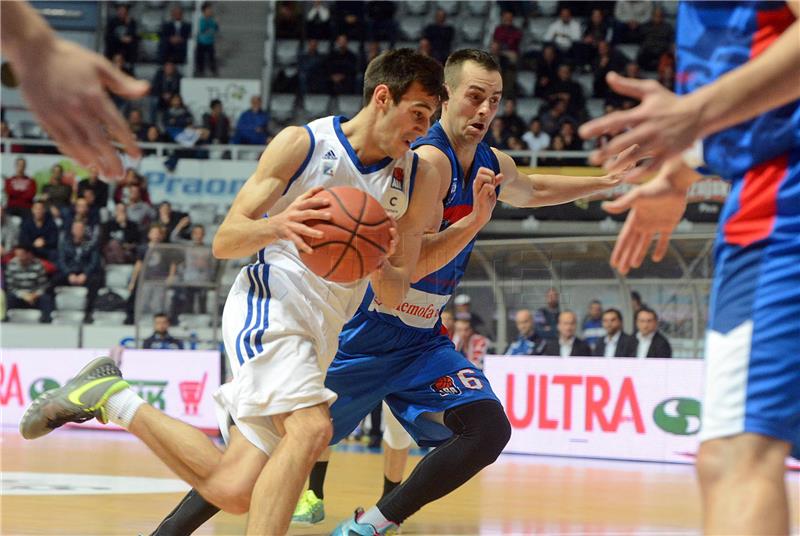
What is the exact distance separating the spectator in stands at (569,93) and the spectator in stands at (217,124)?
547 cm

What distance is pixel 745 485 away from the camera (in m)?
2.39

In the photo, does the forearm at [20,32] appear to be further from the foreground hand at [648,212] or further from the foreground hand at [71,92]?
the foreground hand at [648,212]

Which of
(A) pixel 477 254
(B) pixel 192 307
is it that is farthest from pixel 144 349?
(A) pixel 477 254

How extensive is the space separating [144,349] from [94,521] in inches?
285

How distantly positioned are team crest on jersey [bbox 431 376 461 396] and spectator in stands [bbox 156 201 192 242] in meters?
11.1

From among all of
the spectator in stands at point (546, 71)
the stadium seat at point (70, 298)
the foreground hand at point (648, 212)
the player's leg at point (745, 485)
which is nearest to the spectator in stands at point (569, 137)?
the spectator in stands at point (546, 71)

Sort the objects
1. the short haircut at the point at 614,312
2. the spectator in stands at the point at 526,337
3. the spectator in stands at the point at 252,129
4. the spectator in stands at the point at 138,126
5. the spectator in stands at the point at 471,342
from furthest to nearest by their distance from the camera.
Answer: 1. the spectator in stands at the point at 138,126
2. the spectator in stands at the point at 252,129
3. the spectator in stands at the point at 471,342
4. the spectator in stands at the point at 526,337
5. the short haircut at the point at 614,312

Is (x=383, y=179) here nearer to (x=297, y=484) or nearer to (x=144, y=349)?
(x=297, y=484)

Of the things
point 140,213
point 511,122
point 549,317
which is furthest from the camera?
point 511,122

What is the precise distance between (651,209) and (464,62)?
2.82 metres

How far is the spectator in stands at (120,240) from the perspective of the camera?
15867mm

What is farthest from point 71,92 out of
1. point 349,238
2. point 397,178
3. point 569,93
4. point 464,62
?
point 569,93

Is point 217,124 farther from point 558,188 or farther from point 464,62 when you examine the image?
point 464,62

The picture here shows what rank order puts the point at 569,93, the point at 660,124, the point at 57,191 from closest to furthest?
the point at 660,124 → the point at 57,191 → the point at 569,93
